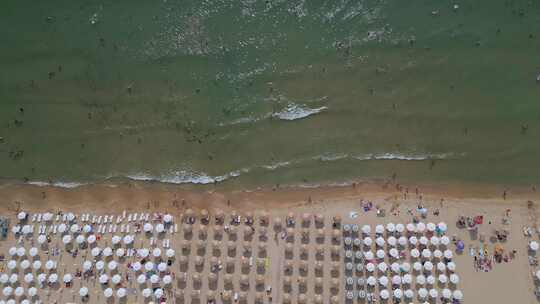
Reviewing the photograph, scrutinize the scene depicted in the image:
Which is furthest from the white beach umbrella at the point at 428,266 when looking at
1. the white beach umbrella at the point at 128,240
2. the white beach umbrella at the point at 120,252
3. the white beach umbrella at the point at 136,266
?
the white beach umbrella at the point at 120,252

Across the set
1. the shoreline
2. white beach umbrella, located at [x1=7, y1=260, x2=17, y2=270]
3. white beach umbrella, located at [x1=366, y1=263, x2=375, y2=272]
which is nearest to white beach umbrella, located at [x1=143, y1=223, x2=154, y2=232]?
the shoreline

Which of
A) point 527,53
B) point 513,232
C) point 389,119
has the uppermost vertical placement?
point 527,53

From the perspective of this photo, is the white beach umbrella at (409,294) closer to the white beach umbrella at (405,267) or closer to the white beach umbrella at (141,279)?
the white beach umbrella at (405,267)

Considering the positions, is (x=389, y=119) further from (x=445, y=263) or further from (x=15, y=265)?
(x=15, y=265)

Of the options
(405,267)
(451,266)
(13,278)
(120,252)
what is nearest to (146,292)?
(120,252)

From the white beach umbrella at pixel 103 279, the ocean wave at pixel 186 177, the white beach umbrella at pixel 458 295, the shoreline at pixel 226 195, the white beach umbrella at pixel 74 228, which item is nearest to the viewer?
the white beach umbrella at pixel 458 295

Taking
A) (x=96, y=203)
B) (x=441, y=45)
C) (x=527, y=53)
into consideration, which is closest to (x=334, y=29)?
(x=441, y=45)

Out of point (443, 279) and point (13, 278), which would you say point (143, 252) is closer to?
point (13, 278)
